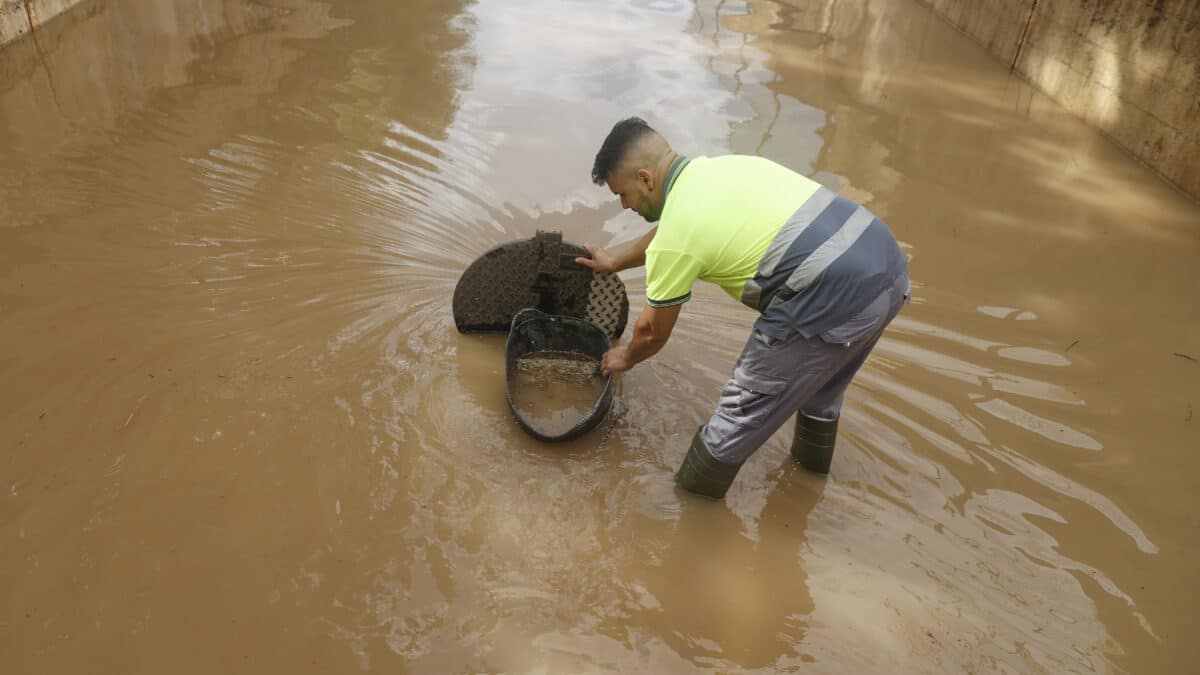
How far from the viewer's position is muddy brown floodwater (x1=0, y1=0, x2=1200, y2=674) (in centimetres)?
250

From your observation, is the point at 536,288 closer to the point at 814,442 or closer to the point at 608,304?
the point at 608,304

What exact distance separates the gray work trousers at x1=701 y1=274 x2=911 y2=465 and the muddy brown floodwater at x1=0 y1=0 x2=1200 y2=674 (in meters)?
0.40

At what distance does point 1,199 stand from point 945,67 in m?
8.13

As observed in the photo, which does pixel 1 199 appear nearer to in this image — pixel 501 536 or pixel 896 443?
pixel 501 536

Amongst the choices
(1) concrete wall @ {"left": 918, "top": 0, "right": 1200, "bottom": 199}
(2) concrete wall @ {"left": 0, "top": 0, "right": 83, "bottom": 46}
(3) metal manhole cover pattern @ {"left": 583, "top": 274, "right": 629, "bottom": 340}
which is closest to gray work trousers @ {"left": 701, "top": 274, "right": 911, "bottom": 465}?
(3) metal manhole cover pattern @ {"left": 583, "top": 274, "right": 629, "bottom": 340}

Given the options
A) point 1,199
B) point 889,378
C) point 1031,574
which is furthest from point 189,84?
point 1031,574

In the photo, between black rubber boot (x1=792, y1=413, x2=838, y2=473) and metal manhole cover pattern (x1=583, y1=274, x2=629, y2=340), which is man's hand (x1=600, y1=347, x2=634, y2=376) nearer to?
metal manhole cover pattern (x1=583, y1=274, x2=629, y2=340)

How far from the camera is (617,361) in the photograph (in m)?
2.84

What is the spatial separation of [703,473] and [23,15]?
22.8 feet

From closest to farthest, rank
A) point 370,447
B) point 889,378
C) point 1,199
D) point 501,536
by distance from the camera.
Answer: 1. point 501,536
2. point 370,447
3. point 889,378
4. point 1,199

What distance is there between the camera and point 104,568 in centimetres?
249

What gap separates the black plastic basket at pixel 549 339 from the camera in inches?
127

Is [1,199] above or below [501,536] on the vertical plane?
above

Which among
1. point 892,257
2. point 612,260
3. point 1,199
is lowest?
point 1,199
